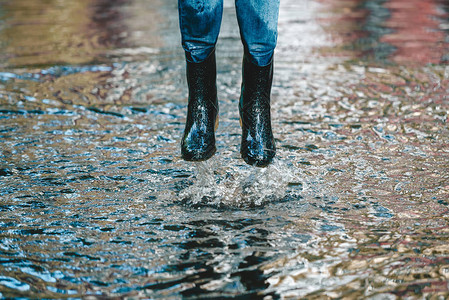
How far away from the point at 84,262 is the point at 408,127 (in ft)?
5.78

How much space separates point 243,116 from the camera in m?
2.05

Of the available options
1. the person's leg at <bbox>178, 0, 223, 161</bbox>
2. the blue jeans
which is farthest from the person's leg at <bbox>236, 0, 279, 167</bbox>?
the person's leg at <bbox>178, 0, 223, 161</bbox>

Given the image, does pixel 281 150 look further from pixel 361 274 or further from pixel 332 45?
pixel 332 45

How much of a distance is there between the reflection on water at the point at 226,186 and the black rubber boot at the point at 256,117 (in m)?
0.14

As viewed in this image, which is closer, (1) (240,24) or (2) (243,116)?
(1) (240,24)

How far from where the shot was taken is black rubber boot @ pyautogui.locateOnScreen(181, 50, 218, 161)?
199 centimetres

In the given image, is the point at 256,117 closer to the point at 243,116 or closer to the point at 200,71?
the point at 243,116

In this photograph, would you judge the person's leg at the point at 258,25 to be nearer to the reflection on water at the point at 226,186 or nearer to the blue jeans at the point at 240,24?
the blue jeans at the point at 240,24

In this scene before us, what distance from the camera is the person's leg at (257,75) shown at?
192 centimetres

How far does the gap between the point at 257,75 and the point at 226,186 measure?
0.43 meters

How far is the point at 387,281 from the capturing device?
1498mm

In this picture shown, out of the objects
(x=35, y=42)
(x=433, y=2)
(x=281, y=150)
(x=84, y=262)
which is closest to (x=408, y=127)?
(x=281, y=150)

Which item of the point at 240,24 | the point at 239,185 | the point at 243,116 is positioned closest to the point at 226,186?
the point at 239,185

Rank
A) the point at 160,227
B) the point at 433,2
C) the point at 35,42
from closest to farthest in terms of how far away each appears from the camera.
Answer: the point at 160,227 → the point at 35,42 → the point at 433,2
